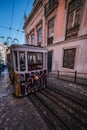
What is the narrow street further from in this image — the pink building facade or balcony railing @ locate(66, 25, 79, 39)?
balcony railing @ locate(66, 25, 79, 39)

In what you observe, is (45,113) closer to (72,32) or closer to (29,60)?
(29,60)

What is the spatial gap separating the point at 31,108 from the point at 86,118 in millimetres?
1871

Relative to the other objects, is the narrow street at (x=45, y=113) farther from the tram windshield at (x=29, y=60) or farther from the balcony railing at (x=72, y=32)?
the balcony railing at (x=72, y=32)

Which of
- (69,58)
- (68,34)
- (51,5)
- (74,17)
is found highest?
(51,5)

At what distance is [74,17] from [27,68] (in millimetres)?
5562

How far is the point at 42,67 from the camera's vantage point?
4.21 metres

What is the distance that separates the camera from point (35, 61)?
153 inches

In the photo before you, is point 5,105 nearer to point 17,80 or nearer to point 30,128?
point 17,80

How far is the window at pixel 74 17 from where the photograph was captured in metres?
5.30

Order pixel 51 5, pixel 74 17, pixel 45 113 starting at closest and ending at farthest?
pixel 45 113 < pixel 74 17 < pixel 51 5

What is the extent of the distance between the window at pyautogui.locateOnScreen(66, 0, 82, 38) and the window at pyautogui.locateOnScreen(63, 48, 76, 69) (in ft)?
4.27

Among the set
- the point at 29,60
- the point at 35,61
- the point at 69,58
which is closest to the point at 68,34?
the point at 69,58

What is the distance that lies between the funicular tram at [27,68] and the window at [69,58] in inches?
→ 114

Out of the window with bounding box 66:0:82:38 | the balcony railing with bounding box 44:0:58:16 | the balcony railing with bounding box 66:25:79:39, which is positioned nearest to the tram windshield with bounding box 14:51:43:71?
the balcony railing with bounding box 66:25:79:39
